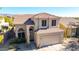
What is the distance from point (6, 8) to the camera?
2.59 meters

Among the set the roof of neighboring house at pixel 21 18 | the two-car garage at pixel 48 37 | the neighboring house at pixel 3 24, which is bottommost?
the two-car garage at pixel 48 37

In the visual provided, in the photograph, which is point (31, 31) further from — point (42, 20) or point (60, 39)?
point (60, 39)

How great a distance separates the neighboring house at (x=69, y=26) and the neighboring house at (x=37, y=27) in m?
0.06

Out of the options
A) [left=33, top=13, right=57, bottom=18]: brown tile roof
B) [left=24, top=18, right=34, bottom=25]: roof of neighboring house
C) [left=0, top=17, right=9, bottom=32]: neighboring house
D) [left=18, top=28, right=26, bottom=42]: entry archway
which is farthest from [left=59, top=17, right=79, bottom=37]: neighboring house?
[left=0, top=17, right=9, bottom=32]: neighboring house

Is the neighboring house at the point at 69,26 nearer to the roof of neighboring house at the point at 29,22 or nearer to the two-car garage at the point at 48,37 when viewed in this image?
the two-car garage at the point at 48,37

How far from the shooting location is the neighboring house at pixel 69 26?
103 inches

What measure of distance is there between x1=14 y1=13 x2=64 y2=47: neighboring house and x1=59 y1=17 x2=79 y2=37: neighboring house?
0.06 m

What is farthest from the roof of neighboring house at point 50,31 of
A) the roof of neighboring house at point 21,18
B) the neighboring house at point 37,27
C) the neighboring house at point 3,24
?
the neighboring house at point 3,24

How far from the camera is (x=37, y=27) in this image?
101 inches

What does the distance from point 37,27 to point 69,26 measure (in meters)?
0.47

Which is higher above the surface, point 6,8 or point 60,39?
point 6,8
